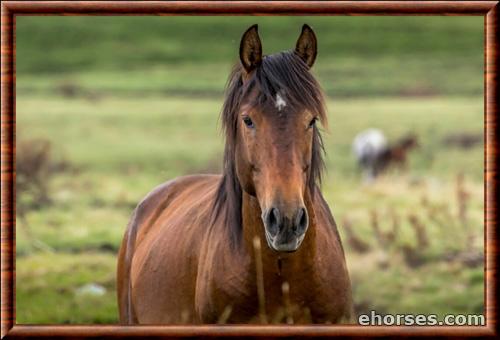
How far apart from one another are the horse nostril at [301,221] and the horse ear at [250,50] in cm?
116

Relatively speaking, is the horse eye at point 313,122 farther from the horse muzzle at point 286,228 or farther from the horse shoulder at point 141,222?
the horse shoulder at point 141,222

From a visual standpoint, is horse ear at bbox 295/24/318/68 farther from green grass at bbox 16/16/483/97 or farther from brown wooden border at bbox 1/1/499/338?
green grass at bbox 16/16/483/97

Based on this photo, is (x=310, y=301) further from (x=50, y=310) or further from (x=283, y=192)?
(x=50, y=310)

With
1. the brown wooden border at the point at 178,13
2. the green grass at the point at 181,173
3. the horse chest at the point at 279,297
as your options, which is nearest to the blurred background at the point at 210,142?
the green grass at the point at 181,173

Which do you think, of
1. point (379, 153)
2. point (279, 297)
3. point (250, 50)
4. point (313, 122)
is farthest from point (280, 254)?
point (379, 153)

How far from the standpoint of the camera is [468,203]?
16.6 m

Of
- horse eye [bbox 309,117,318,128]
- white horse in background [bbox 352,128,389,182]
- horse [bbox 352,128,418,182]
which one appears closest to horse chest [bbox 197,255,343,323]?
horse eye [bbox 309,117,318,128]

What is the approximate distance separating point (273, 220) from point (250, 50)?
3.95ft

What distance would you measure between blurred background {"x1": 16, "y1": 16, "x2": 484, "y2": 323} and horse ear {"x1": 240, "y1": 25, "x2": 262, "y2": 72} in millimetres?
751

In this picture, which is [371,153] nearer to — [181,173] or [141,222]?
[181,173]

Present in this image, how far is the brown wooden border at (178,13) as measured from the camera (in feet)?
18.9

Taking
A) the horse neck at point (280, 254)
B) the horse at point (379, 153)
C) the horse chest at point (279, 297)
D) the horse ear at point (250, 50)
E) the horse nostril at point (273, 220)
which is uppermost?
the horse ear at point (250, 50)

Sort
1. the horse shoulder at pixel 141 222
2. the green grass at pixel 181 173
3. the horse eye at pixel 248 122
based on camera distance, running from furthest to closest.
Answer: the green grass at pixel 181 173 → the horse shoulder at pixel 141 222 → the horse eye at pixel 248 122

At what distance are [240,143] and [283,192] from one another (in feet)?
2.13
